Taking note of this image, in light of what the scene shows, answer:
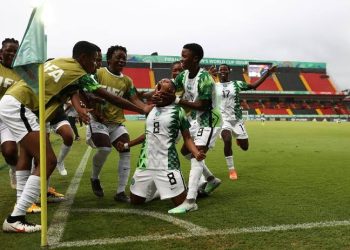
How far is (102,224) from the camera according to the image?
15.9ft

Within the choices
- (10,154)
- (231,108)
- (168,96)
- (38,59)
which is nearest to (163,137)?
(168,96)

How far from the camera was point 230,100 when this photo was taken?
984 cm

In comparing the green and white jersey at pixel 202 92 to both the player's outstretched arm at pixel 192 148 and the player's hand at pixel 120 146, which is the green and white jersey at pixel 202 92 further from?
the player's hand at pixel 120 146

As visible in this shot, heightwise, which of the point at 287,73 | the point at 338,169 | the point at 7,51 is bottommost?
the point at 338,169

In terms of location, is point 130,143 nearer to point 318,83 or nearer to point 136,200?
point 136,200

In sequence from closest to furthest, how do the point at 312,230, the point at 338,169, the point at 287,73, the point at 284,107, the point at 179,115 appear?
the point at 312,230 → the point at 179,115 → the point at 338,169 → the point at 284,107 → the point at 287,73

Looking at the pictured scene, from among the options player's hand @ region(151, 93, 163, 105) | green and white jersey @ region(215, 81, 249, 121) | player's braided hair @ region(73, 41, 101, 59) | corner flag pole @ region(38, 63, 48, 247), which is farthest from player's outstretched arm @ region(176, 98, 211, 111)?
green and white jersey @ region(215, 81, 249, 121)

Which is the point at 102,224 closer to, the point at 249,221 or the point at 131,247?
the point at 131,247

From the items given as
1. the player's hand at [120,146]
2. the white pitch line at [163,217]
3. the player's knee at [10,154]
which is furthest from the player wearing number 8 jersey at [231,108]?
the player's knee at [10,154]

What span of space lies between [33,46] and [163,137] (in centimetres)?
235

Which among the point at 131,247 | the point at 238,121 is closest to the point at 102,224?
the point at 131,247

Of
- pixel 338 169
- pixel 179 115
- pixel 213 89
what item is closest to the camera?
pixel 179 115

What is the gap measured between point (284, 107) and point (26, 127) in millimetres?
71672

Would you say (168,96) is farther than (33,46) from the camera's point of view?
Result: Yes
